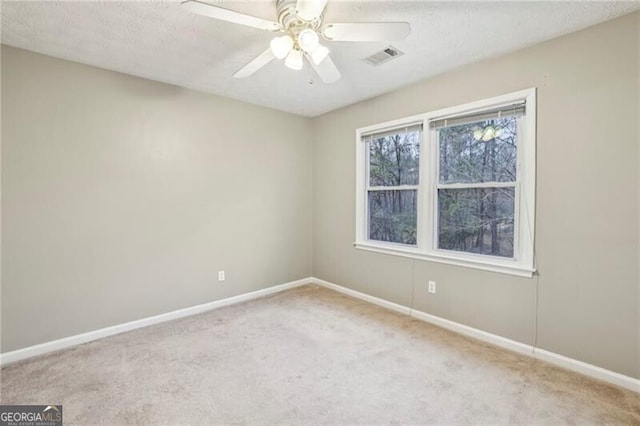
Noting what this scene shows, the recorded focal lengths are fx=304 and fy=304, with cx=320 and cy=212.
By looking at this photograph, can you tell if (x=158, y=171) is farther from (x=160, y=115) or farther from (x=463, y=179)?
(x=463, y=179)

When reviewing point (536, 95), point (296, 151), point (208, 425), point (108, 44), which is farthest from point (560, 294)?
point (108, 44)

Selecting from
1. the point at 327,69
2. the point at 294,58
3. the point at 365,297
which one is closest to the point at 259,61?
the point at 294,58

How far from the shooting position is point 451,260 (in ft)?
9.73

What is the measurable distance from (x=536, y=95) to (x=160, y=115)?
3.42m

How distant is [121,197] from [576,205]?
384cm

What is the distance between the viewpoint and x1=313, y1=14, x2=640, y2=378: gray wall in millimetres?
2043

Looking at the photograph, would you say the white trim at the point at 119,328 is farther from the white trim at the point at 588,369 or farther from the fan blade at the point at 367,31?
the fan blade at the point at 367,31

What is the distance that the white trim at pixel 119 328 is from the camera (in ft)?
7.97

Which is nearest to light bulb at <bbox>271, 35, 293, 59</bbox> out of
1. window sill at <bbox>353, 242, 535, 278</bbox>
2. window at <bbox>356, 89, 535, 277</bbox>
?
window at <bbox>356, 89, 535, 277</bbox>

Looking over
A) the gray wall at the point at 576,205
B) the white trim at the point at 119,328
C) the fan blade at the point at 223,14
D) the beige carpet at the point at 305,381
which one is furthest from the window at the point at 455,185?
the fan blade at the point at 223,14

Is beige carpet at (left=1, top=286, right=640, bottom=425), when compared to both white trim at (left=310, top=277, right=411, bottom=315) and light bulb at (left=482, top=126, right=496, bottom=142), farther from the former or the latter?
light bulb at (left=482, top=126, right=496, bottom=142)

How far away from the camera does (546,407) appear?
1.86m

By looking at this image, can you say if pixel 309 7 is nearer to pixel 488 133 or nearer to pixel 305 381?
pixel 488 133

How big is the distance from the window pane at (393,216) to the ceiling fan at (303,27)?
1.94 meters
